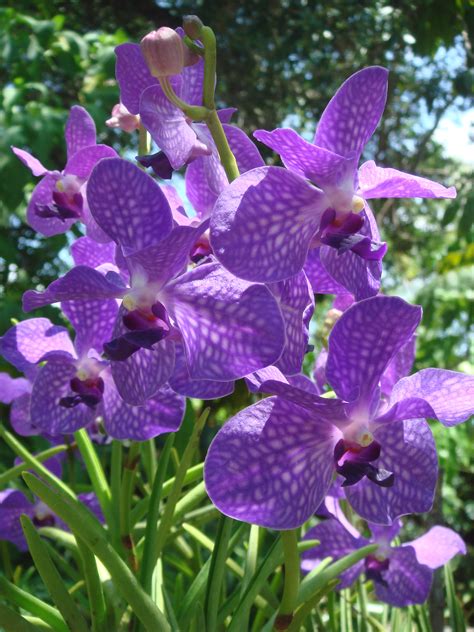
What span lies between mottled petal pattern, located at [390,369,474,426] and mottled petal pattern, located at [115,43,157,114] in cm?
37

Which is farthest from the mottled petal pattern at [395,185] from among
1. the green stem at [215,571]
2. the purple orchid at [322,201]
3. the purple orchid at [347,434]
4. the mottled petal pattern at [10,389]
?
the mottled petal pattern at [10,389]

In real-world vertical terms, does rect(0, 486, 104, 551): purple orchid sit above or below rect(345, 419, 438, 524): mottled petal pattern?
below

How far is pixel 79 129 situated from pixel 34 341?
0.27 metres

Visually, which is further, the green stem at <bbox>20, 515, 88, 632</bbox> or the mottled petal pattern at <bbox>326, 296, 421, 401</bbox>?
the green stem at <bbox>20, 515, 88, 632</bbox>

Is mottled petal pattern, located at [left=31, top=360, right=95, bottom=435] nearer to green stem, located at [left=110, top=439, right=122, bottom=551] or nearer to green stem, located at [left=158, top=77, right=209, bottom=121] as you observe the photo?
green stem, located at [left=110, top=439, right=122, bottom=551]

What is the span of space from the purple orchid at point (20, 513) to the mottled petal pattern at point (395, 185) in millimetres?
669

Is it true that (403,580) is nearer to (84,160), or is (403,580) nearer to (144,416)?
(144,416)

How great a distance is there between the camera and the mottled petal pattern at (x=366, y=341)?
51 centimetres

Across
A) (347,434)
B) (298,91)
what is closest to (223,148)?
(347,434)

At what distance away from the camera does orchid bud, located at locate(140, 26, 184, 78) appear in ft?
1.82

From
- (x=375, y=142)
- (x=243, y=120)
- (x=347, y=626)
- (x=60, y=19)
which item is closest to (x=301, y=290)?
(x=347, y=626)

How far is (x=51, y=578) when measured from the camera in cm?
63

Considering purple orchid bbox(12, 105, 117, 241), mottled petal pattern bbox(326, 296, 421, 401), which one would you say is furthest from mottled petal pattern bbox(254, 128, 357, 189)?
purple orchid bbox(12, 105, 117, 241)

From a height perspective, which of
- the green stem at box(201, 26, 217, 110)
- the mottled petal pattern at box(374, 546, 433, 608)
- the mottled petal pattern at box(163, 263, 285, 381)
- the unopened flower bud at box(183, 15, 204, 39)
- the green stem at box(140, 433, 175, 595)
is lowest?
the mottled petal pattern at box(374, 546, 433, 608)
